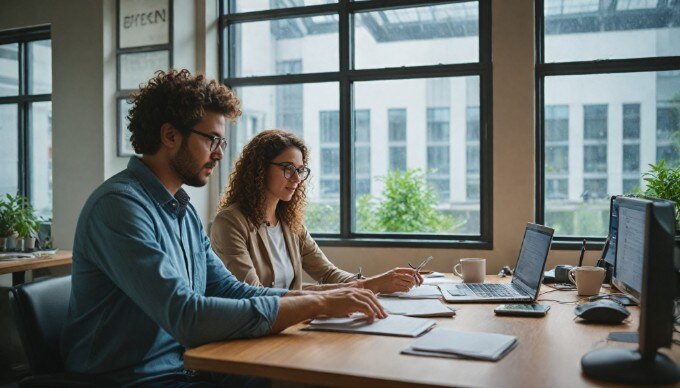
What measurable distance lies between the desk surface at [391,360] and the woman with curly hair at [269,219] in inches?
28.3

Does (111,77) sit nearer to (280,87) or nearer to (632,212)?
(280,87)

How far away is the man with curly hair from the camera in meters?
1.52

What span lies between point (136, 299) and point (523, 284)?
4.77 ft

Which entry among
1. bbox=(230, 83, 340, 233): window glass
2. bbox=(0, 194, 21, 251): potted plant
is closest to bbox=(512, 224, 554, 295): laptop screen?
bbox=(230, 83, 340, 233): window glass

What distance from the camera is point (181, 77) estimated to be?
188 centimetres

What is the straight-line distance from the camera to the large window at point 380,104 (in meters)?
3.96

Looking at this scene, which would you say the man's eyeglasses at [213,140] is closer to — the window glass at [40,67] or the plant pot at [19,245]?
the plant pot at [19,245]

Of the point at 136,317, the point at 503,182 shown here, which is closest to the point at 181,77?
the point at 136,317

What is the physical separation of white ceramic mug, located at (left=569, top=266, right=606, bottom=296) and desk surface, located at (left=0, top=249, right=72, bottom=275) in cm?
299

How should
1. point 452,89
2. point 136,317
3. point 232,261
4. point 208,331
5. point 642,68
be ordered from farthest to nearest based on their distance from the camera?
point 452,89 → point 642,68 → point 232,261 → point 136,317 → point 208,331

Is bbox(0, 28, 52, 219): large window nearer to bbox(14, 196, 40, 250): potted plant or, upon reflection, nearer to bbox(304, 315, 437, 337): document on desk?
bbox(14, 196, 40, 250): potted plant

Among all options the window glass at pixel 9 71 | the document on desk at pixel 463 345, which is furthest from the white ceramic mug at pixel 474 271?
the window glass at pixel 9 71

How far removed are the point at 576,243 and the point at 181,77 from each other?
259 cm

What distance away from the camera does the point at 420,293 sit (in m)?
2.32
